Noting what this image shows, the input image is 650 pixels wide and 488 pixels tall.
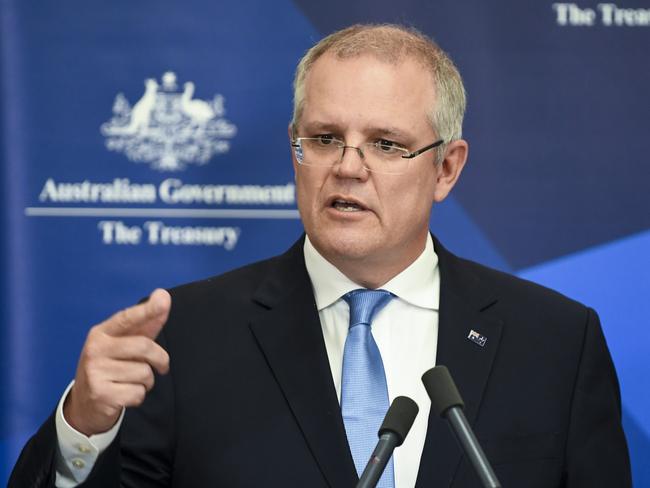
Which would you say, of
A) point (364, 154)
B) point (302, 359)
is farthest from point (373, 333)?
point (364, 154)

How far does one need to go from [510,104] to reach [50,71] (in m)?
1.42

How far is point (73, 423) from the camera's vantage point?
1.96 metres

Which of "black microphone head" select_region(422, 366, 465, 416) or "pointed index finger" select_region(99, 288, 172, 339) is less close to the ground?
"pointed index finger" select_region(99, 288, 172, 339)

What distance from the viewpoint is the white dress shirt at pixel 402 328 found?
2366 mm

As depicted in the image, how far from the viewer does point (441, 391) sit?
167cm

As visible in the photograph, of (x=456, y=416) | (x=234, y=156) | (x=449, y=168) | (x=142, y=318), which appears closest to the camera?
(x=456, y=416)

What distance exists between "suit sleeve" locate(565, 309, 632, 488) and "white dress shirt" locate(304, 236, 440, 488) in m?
0.33

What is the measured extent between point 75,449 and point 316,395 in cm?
56

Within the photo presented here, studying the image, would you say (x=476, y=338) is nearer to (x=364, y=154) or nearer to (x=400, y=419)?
(x=364, y=154)

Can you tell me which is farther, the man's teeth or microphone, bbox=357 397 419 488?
the man's teeth

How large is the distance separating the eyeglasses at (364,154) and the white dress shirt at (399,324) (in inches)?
9.5

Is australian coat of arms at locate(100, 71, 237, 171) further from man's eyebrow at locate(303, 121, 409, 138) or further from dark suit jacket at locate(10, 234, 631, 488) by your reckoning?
man's eyebrow at locate(303, 121, 409, 138)

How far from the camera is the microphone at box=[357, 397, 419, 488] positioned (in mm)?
1594

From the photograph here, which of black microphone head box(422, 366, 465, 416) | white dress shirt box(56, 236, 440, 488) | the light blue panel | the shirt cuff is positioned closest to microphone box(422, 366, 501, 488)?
black microphone head box(422, 366, 465, 416)
